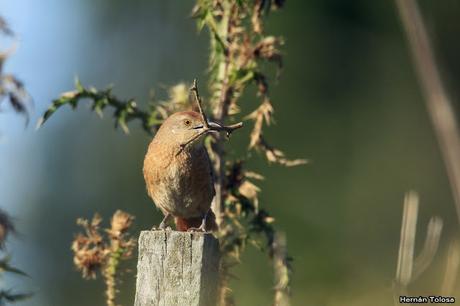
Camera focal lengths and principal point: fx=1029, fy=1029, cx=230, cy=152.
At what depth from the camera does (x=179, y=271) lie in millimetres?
3553

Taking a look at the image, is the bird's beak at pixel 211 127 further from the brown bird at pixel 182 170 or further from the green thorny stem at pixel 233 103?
the green thorny stem at pixel 233 103

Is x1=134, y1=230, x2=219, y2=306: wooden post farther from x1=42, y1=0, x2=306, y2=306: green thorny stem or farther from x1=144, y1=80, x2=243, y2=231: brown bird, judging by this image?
x1=42, y1=0, x2=306, y2=306: green thorny stem

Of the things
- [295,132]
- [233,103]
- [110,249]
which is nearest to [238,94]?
[233,103]

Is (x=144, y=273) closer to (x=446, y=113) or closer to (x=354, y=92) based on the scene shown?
(x=446, y=113)

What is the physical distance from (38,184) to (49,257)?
1.79m

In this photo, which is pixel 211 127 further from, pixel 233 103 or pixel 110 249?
pixel 233 103

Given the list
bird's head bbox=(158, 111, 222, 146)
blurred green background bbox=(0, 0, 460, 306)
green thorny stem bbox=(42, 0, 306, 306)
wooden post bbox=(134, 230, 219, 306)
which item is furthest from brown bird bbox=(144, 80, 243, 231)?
blurred green background bbox=(0, 0, 460, 306)

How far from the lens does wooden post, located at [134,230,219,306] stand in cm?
350

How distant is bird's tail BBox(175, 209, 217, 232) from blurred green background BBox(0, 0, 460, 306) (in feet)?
25.0

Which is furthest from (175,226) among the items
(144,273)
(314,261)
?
(314,261)

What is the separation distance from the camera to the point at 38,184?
16.0 metres

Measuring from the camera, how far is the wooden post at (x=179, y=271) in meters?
3.50

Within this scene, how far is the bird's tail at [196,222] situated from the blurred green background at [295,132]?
7.61m

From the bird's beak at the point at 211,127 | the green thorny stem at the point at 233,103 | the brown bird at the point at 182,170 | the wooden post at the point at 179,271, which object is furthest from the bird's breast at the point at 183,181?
the wooden post at the point at 179,271
